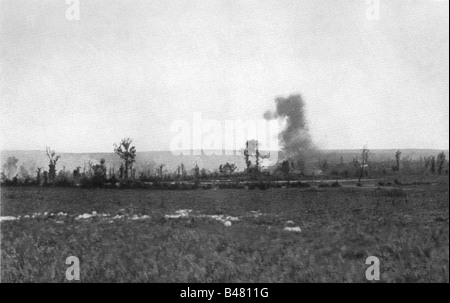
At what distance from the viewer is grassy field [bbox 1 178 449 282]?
7.10 metres

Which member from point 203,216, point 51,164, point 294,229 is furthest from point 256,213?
point 51,164

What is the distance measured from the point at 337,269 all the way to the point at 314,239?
93cm

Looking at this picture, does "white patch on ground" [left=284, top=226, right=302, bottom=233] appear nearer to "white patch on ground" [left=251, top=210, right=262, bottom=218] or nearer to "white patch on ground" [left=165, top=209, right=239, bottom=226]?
"white patch on ground" [left=251, top=210, right=262, bottom=218]

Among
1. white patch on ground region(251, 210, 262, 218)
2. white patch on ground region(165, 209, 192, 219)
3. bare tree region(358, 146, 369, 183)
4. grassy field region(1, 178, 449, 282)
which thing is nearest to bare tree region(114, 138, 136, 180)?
grassy field region(1, 178, 449, 282)

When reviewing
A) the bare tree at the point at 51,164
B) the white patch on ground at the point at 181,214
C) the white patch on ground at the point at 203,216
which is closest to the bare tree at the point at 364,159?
the white patch on ground at the point at 203,216

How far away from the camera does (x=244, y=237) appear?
797 cm

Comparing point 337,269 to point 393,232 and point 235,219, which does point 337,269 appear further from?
point 235,219

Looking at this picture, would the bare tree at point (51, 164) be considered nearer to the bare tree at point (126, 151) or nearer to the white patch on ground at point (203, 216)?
the bare tree at point (126, 151)

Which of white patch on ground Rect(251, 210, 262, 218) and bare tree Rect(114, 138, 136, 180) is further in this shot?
white patch on ground Rect(251, 210, 262, 218)

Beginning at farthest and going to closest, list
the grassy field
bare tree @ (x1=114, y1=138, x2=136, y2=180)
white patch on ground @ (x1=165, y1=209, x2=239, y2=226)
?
white patch on ground @ (x1=165, y1=209, x2=239, y2=226) → bare tree @ (x1=114, y1=138, x2=136, y2=180) → the grassy field

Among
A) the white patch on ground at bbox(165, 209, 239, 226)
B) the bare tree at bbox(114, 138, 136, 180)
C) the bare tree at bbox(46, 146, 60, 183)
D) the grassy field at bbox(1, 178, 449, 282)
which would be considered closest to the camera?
the grassy field at bbox(1, 178, 449, 282)

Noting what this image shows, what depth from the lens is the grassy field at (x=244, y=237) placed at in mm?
7098

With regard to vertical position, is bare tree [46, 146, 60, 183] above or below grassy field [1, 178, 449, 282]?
above
